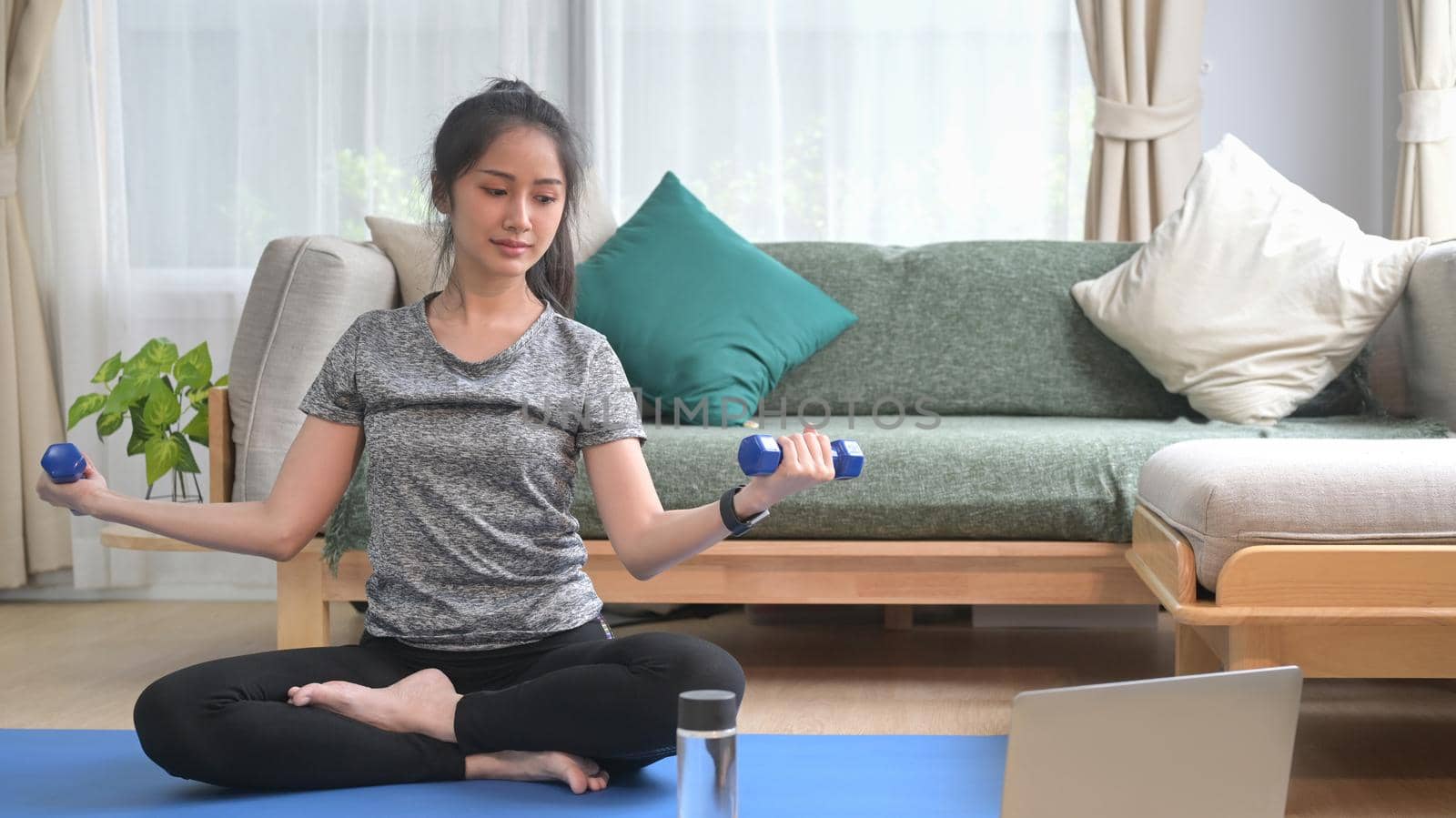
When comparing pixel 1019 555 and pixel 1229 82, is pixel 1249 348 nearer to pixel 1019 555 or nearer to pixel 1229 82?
pixel 1019 555

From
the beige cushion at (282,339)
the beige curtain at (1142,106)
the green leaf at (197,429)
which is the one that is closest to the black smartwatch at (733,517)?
the beige cushion at (282,339)

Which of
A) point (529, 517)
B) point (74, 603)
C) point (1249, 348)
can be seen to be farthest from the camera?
point (74, 603)

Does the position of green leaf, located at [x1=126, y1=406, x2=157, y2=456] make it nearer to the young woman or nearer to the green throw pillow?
the green throw pillow

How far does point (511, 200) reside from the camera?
1542 millimetres

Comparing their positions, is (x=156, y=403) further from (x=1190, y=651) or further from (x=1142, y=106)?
(x=1142, y=106)

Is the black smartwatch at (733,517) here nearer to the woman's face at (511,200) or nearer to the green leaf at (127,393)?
the woman's face at (511,200)

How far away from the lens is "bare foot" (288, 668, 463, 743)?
1500 millimetres

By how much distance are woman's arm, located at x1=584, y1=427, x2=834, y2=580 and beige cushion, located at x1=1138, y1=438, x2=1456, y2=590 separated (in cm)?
55

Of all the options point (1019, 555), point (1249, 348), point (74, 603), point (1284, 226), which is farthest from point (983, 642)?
point (74, 603)

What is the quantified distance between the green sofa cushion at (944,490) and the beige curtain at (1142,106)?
1054 mm

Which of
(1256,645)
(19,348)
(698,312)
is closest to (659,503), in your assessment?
(1256,645)

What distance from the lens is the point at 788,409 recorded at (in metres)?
2.65

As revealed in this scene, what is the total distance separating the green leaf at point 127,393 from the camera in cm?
262

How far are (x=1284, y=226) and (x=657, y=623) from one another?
1436 mm
